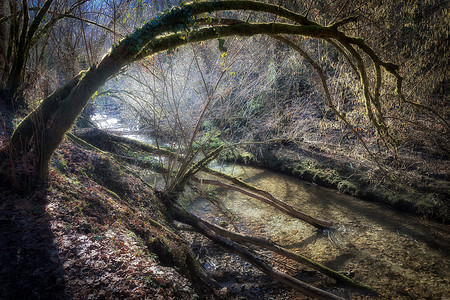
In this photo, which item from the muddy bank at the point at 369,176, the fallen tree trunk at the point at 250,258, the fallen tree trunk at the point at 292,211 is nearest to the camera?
the fallen tree trunk at the point at 250,258

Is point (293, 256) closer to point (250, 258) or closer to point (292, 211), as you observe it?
point (250, 258)

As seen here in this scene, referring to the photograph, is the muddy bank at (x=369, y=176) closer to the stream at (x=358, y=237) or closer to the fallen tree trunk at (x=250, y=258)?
the stream at (x=358, y=237)

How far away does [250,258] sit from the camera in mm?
4930

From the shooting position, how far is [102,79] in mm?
3502

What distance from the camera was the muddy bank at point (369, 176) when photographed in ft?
24.9

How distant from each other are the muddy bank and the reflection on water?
41 cm

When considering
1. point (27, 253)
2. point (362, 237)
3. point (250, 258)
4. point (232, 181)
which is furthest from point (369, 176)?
point (27, 253)

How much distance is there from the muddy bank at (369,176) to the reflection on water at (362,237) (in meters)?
0.41

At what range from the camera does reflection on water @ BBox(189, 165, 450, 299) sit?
5.08m

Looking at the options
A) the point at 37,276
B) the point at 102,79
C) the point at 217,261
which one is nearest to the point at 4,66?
the point at 102,79

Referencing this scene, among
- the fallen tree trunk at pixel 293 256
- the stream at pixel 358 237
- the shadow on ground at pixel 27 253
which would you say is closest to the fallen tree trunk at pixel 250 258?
the fallen tree trunk at pixel 293 256

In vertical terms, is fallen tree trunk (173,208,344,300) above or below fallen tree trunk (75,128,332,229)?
below

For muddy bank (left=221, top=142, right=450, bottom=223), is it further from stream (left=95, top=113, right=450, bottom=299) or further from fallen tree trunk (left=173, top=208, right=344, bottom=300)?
fallen tree trunk (left=173, top=208, right=344, bottom=300)

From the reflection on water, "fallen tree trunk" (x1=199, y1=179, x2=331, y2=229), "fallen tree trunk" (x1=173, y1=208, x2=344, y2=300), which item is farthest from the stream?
"fallen tree trunk" (x1=173, y1=208, x2=344, y2=300)
